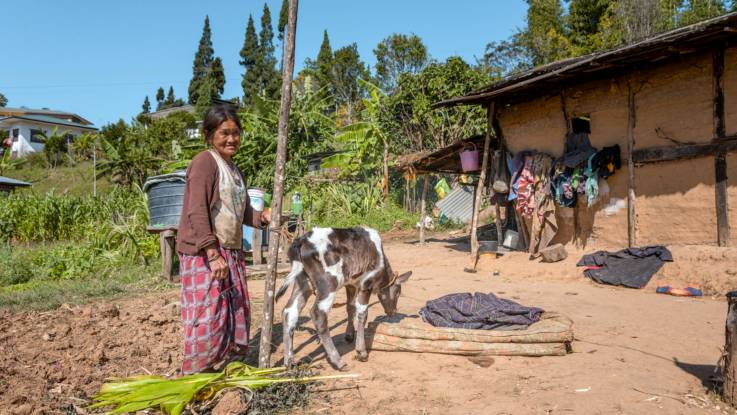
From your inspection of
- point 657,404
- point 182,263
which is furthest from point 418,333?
point 182,263

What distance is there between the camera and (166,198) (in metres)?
8.44

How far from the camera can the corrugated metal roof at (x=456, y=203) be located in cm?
1784

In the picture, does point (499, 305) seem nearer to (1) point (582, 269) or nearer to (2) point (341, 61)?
(1) point (582, 269)

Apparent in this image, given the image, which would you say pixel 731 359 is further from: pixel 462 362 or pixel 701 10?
pixel 701 10

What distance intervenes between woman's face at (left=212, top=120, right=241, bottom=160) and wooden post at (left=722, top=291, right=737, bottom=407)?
3.40 m

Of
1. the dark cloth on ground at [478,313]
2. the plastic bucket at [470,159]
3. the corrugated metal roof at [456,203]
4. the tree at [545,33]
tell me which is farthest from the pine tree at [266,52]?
the dark cloth on ground at [478,313]

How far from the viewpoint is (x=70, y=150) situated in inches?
1382

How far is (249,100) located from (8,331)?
121 feet

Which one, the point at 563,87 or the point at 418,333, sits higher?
the point at 563,87

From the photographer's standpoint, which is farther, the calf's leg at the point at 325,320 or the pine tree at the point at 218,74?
the pine tree at the point at 218,74

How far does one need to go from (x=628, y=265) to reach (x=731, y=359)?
16.5ft

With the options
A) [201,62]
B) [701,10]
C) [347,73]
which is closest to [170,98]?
[201,62]

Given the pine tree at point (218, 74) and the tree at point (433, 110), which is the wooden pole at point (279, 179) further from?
the pine tree at point (218, 74)

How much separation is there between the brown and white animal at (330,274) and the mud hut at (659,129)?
5620mm
